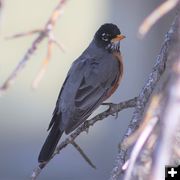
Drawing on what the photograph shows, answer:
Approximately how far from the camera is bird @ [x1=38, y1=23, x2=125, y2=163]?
3.83 m

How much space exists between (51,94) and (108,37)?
2.35 metres

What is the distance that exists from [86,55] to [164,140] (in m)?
3.65

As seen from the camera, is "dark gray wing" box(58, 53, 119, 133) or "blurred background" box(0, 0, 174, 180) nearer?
"dark gray wing" box(58, 53, 119, 133)

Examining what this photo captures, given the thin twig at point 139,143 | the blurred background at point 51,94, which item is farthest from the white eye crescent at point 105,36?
the thin twig at point 139,143

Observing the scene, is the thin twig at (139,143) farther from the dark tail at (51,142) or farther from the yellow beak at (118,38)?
the yellow beak at (118,38)

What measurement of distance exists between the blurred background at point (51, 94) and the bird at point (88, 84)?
6.96 ft

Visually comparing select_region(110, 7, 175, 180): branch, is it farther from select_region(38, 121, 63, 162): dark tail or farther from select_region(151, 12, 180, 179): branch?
select_region(38, 121, 63, 162): dark tail

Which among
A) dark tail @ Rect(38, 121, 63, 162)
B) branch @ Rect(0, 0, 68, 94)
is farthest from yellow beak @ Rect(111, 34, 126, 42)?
branch @ Rect(0, 0, 68, 94)

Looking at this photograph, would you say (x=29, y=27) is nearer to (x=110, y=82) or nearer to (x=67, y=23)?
(x=67, y=23)

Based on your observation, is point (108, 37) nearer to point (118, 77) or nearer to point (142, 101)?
point (118, 77)

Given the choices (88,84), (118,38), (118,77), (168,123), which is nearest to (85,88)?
(88,84)

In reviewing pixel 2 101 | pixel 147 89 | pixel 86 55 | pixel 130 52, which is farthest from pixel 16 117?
pixel 147 89

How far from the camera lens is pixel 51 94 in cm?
693

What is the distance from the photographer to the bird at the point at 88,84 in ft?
12.6
